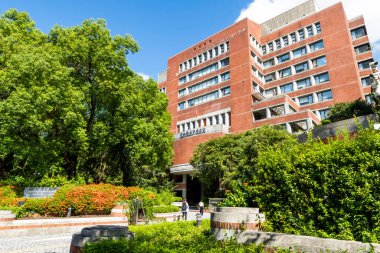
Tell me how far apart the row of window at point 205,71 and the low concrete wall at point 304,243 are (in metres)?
44.2

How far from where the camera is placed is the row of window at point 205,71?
48562mm

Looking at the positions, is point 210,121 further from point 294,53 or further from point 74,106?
point 74,106

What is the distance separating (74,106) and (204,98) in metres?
32.0

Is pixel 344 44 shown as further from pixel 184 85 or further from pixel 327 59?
pixel 184 85

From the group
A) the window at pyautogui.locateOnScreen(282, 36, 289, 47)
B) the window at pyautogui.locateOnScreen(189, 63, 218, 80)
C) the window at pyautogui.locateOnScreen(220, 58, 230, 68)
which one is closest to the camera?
the window at pyautogui.locateOnScreen(282, 36, 289, 47)

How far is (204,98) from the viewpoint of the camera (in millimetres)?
49562

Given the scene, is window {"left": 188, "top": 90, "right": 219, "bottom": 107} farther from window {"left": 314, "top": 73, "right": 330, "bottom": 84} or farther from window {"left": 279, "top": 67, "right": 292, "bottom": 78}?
window {"left": 314, "top": 73, "right": 330, "bottom": 84}

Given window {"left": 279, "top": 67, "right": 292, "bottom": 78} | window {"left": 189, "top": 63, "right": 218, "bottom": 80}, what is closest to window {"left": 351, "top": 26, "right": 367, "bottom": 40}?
window {"left": 279, "top": 67, "right": 292, "bottom": 78}

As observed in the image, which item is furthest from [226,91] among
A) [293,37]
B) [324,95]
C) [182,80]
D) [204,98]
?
[324,95]

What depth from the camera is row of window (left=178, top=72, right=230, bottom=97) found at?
47.7 meters

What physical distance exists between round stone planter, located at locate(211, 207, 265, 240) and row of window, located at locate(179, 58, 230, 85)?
43181mm

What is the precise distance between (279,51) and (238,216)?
4559 cm

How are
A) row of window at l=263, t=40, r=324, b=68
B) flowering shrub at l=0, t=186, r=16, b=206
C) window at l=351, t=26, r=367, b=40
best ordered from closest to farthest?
flowering shrub at l=0, t=186, r=16, b=206 < window at l=351, t=26, r=367, b=40 < row of window at l=263, t=40, r=324, b=68

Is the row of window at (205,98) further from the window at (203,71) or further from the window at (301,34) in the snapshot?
the window at (301,34)
